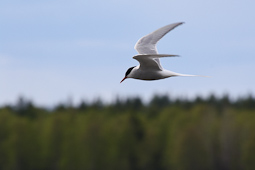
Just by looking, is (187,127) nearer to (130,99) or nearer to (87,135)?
(87,135)

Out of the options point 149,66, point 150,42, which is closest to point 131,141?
point 150,42

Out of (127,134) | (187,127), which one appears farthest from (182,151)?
(127,134)

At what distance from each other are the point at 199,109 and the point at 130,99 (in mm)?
15258

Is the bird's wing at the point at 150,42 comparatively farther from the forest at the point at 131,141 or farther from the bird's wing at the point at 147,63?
the forest at the point at 131,141

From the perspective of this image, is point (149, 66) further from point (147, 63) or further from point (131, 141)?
point (131, 141)

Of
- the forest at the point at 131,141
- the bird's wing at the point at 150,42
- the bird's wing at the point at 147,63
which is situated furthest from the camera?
the forest at the point at 131,141

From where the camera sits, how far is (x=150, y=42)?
17719mm

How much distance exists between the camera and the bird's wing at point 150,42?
1750 centimetres

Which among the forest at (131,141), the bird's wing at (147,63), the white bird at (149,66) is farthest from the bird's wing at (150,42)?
the forest at (131,141)

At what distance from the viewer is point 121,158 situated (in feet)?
231

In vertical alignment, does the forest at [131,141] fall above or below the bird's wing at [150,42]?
below

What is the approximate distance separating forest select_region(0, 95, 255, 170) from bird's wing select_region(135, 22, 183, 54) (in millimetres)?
47068

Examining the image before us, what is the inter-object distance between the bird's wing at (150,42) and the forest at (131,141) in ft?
154

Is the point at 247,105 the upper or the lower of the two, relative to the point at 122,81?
lower
